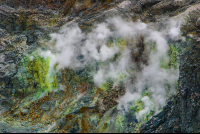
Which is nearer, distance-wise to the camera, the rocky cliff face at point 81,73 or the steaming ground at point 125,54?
the rocky cliff face at point 81,73

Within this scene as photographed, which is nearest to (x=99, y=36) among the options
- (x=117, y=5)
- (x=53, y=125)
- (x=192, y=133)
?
(x=117, y=5)

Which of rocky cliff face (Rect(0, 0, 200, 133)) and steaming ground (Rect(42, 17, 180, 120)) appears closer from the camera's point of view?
rocky cliff face (Rect(0, 0, 200, 133))

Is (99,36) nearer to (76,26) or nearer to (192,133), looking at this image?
(76,26)

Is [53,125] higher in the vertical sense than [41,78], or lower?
lower

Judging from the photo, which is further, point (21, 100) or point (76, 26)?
point (76, 26)
